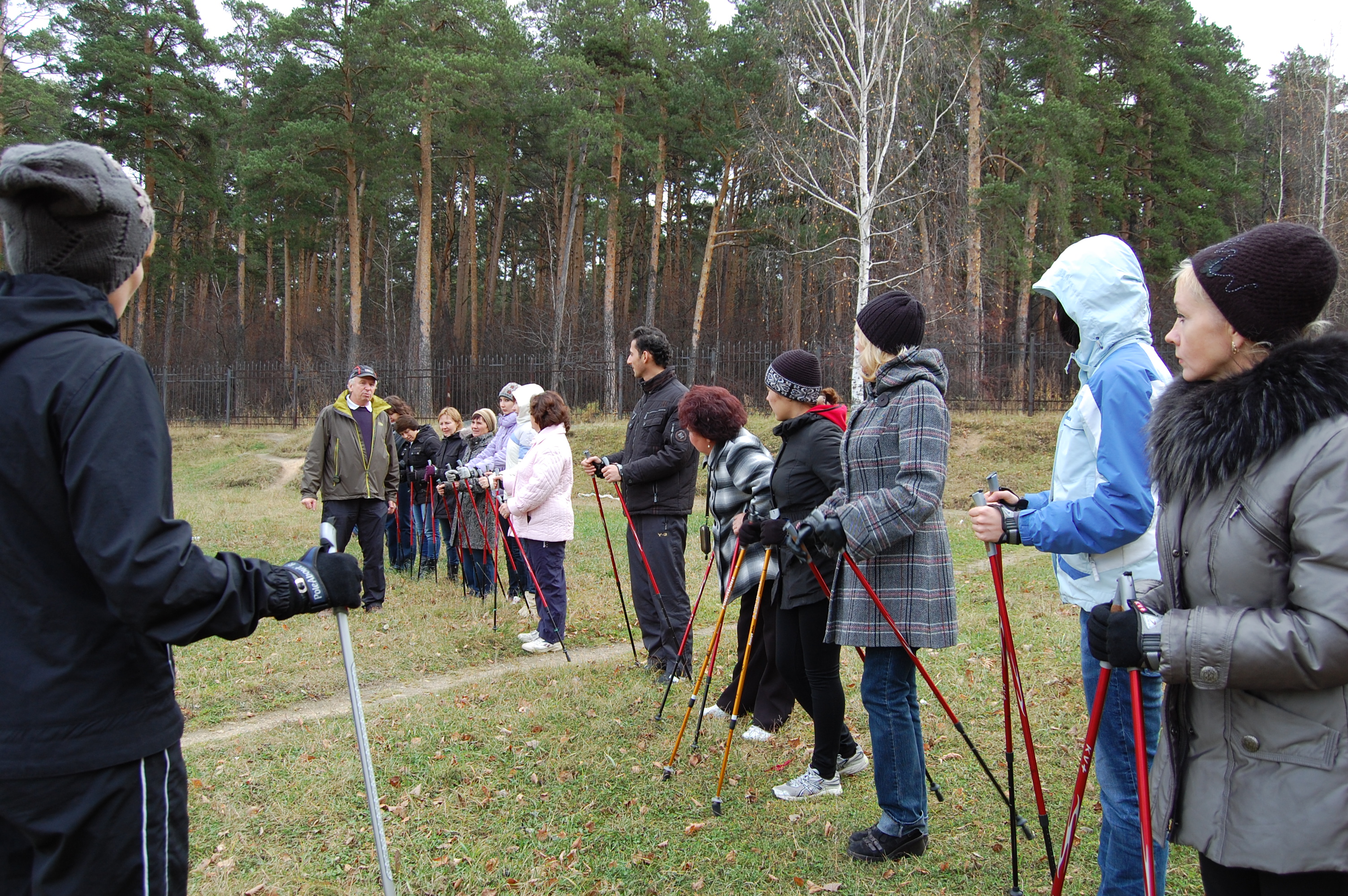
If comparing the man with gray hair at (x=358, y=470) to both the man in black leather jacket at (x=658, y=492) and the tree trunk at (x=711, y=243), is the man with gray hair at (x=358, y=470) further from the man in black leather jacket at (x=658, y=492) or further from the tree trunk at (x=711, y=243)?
the tree trunk at (x=711, y=243)

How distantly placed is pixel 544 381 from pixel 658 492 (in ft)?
56.9

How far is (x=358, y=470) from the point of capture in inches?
314

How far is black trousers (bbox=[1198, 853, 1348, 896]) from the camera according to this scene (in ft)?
5.71

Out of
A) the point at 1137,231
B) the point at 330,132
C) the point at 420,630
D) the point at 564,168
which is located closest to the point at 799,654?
the point at 420,630

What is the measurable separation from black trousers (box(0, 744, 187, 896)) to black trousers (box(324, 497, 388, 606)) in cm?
631

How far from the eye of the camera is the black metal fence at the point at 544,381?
20.5m

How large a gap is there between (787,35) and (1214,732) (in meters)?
21.6

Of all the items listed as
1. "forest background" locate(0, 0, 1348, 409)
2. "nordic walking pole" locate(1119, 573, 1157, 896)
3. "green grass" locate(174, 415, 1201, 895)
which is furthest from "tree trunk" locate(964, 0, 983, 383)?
"nordic walking pole" locate(1119, 573, 1157, 896)

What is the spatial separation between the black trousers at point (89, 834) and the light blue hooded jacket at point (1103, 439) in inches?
95.5

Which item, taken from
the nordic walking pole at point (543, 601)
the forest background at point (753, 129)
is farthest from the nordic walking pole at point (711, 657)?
the forest background at point (753, 129)

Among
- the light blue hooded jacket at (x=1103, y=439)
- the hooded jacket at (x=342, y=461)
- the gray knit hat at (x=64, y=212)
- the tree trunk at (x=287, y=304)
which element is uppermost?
the tree trunk at (x=287, y=304)

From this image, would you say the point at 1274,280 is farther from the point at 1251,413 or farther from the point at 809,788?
the point at 809,788

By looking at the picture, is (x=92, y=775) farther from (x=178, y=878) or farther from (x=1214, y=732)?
(x=1214, y=732)

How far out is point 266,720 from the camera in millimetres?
5492
